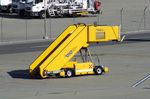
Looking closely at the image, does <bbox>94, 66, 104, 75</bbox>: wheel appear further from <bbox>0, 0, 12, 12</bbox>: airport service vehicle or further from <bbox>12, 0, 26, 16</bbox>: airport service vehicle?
<bbox>0, 0, 12, 12</bbox>: airport service vehicle

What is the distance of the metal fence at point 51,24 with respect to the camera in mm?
54094

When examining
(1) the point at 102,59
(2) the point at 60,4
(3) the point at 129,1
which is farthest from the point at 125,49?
(3) the point at 129,1

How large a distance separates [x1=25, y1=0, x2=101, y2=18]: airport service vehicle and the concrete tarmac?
31.1 metres

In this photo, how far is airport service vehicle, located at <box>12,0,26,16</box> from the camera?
238 ft

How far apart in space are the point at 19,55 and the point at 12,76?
30.9 ft

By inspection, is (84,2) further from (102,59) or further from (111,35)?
(111,35)

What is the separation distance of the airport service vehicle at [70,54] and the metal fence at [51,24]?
24145mm

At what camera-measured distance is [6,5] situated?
255ft

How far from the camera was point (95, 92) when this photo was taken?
18609mm

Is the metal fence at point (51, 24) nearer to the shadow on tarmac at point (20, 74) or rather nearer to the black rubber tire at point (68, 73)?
the shadow on tarmac at point (20, 74)

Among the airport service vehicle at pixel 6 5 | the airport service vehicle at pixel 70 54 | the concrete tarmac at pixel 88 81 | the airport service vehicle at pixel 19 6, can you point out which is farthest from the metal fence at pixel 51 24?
the airport service vehicle at pixel 70 54

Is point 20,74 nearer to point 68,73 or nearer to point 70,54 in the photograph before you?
point 68,73

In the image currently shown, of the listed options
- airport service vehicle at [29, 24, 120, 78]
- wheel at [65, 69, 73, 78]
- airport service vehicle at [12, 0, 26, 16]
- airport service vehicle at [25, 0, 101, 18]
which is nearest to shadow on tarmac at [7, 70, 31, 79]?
airport service vehicle at [29, 24, 120, 78]

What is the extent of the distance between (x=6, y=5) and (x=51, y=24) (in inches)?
663
